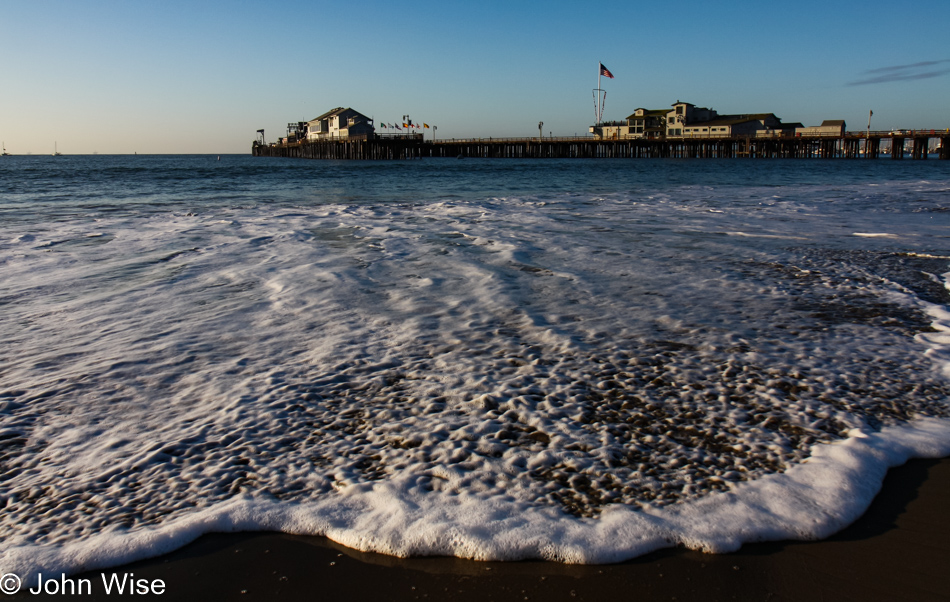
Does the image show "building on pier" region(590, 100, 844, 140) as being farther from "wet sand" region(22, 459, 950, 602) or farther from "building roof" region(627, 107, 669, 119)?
"wet sand" region(22, 459, 950, 602)

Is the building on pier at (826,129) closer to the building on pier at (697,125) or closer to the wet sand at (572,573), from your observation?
the building on pier at (697,125)

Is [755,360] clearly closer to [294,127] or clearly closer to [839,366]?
[839,366]

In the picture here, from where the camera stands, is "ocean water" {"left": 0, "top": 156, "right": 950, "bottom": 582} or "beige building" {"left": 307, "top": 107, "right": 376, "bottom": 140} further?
"beige building" {"left": 307, "top": 107, "right": 376, "bottom": 140}

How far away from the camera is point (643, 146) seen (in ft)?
255

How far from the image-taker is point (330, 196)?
20.4 meters

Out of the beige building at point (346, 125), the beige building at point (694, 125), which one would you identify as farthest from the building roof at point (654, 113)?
the beige building at point (346, 125)

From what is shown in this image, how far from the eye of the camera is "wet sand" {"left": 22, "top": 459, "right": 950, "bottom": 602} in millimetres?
2016

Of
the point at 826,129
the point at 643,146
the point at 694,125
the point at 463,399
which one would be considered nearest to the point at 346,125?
the point at 643,146

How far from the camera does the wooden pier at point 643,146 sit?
6475 centimetres

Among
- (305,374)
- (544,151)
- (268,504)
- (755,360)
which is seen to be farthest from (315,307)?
(544,151)

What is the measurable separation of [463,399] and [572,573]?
1.49 meters

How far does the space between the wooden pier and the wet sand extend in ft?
239

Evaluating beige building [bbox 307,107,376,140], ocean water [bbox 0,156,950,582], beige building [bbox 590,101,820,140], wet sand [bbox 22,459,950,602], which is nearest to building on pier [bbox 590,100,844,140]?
beige building [bbox 590,101,820,140]

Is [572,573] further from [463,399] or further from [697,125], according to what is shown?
[697,125]
